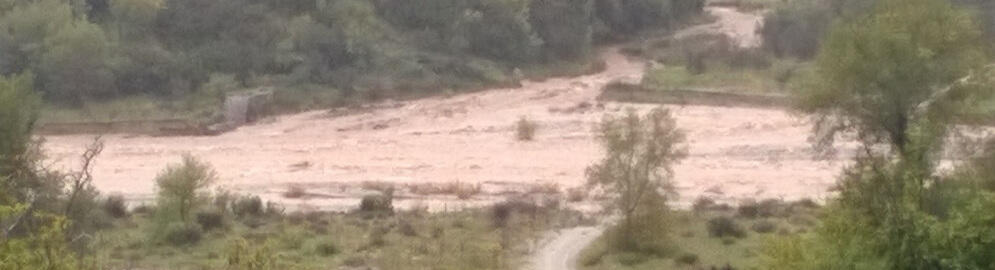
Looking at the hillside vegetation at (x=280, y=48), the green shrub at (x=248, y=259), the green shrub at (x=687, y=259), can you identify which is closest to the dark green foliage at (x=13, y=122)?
the green shrub at (x=687, y=259)

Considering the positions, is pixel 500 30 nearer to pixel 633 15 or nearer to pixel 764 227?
pixel 633 15

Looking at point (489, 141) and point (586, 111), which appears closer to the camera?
point (489, 141)

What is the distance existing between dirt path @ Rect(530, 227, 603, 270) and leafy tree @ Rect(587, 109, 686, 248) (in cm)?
138

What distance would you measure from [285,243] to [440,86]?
30944 mm

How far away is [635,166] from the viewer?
3797 cm

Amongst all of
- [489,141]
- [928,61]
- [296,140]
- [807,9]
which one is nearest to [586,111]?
[489,141]

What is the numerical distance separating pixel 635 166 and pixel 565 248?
2.62 meters

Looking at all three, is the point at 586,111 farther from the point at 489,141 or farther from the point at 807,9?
the point at 807,9

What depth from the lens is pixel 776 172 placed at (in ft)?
177

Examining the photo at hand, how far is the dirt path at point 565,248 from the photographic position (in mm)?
36344

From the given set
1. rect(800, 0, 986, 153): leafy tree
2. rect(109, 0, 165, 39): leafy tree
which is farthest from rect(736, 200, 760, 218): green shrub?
rect(109, 0, 165, 39): leafy tree

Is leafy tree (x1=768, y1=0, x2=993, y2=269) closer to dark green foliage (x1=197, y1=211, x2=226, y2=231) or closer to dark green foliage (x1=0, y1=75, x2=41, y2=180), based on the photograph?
dark green foliage (x1=197, y1=211, x2=226, y2=231)

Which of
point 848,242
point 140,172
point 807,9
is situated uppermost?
point 807,9

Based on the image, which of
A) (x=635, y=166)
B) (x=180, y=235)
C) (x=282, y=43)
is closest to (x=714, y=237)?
(x=635, y=166)
